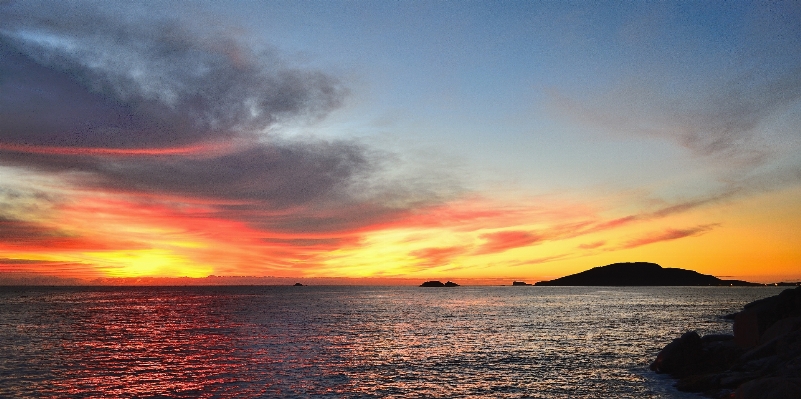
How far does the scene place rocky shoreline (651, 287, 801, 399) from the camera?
23875 millimetres

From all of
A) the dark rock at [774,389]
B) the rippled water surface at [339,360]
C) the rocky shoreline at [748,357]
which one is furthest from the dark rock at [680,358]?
the dark rock at [774,389]

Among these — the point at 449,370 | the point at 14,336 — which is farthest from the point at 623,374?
the point at 14,336

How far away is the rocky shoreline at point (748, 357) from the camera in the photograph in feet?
78.3

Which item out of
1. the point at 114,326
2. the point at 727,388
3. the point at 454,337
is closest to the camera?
the point at 727,388

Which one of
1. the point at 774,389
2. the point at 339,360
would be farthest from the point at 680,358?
the point at 339,360

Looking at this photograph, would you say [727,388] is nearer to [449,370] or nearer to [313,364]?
[449,370]

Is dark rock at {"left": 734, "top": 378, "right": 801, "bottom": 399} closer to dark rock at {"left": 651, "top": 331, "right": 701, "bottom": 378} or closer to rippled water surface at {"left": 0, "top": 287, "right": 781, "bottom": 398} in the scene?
rippled water surface at {"left": 0, "top": 287, "right": 781, "bottom": 398}

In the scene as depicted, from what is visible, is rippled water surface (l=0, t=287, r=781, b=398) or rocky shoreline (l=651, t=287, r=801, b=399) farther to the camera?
rippled water surface (l=0, t=287, r=781, b=398)

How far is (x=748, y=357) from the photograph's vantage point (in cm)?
3538

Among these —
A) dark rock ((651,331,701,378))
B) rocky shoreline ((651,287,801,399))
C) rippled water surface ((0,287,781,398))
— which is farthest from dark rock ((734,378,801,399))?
dark rock ((651,331,701,378))

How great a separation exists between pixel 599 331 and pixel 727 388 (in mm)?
37440

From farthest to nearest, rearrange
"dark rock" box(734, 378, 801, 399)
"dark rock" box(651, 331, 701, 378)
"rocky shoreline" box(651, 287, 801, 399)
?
"dark rock" box(651, 331, 701, 378), "rocky shoreline" box(651, 287, 801, 399), "dark rock" box(734, 378, 801, 399)

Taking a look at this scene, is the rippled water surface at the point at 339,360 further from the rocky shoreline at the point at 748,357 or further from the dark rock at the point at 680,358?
the rocky shoreline at the point at 748,357

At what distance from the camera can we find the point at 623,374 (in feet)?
126
